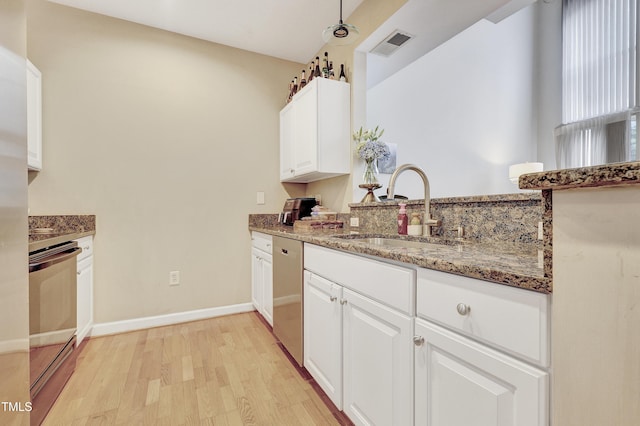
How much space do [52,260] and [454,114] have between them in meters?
3.93

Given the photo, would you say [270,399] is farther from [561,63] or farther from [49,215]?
[561,63]

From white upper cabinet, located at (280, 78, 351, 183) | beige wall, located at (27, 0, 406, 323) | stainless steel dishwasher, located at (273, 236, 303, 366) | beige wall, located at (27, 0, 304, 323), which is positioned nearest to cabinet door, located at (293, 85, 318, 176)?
white upper cabinet, located at (280, 78, 351, 183)

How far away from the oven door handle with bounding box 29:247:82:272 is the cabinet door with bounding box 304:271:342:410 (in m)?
1.25

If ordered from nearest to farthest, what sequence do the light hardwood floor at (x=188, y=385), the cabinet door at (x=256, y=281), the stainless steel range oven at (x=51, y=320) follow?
1. the stainless steel range oven at (x=51, y=320)
2. the light hardwood floor at (x=188, y=385)
3. the cabinet door at (x=256, y=281)

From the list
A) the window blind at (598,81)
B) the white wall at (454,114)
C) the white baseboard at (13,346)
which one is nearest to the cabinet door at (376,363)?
the white baseboard at (13,346)

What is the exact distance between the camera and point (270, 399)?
4.90ft

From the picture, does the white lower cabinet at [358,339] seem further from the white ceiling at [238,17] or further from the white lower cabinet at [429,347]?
the white ceiling at [238,17]

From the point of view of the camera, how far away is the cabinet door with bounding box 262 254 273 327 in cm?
222

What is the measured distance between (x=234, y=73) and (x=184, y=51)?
462 mm

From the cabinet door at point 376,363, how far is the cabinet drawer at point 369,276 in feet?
0.12

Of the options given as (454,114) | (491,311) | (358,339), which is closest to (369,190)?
(358,339)

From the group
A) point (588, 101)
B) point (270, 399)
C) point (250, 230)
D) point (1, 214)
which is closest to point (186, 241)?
point (250, 230)

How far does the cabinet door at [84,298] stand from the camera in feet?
6.44

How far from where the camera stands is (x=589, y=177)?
1.53 ft
